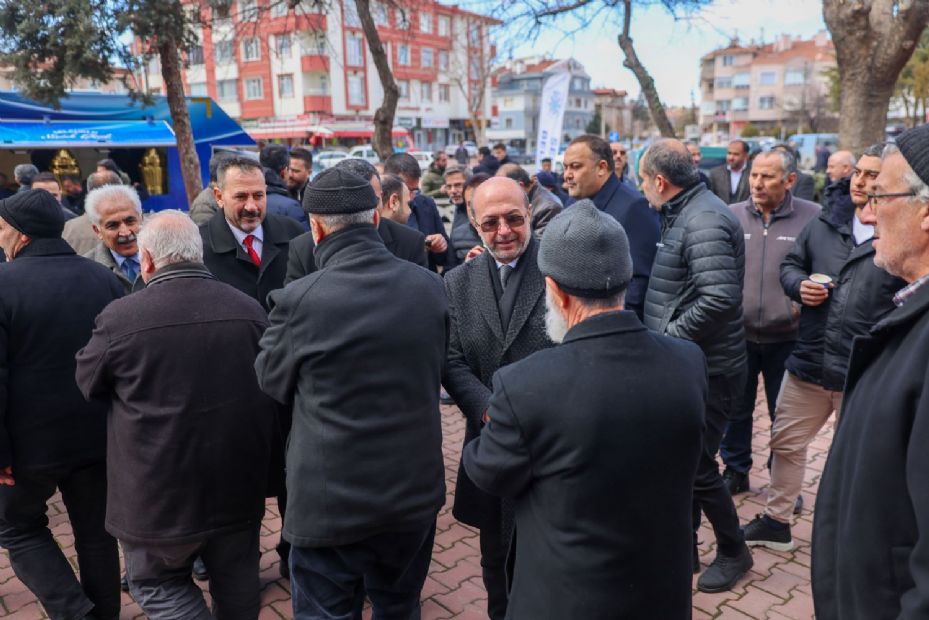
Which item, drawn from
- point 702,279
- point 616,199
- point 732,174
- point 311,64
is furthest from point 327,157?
point 702,279

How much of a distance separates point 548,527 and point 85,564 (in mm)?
2496

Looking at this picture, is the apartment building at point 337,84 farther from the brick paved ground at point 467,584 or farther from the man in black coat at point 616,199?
the brick paved ground at point 467,584

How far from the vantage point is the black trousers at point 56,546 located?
10.2 feet

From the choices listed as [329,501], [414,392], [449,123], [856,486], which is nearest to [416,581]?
[329,501]

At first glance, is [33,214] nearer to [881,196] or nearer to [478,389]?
[478,389]

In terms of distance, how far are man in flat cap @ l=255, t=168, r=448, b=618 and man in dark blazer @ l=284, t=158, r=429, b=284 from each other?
12.3 inches

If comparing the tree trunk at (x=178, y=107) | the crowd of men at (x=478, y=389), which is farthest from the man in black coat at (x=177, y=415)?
the tree trunk at (x=178, y=107)

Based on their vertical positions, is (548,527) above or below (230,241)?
below

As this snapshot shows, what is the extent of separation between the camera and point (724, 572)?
3549 mm

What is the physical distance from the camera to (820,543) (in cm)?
174

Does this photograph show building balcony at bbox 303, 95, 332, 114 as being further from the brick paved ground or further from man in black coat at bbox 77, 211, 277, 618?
man in black coat at bbox 77, 211, 277, 618

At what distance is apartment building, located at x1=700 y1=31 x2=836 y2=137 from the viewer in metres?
73.4

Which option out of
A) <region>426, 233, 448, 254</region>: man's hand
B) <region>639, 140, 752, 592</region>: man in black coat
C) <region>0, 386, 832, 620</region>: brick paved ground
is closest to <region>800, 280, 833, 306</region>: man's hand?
<region>639, 140, 752, 592</region>: man in black coat

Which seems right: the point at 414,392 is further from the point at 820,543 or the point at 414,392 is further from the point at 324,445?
the point at 820,543
